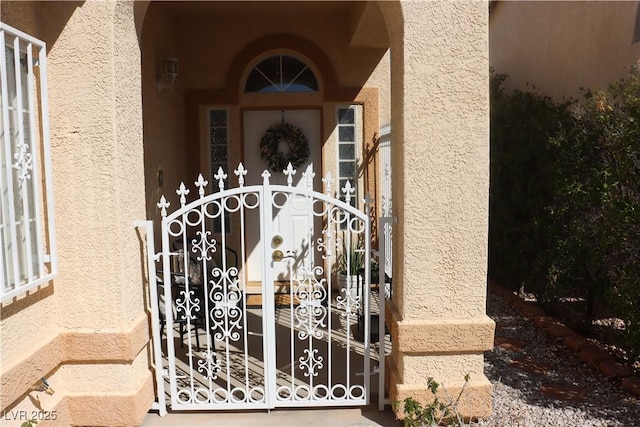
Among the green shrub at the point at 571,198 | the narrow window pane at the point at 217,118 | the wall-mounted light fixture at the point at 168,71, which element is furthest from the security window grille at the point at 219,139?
the green shrub at the point at 571,198

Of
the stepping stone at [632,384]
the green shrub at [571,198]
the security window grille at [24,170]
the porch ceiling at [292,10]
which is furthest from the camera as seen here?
the porch ceiling at [292,10]

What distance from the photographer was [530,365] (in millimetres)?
5004

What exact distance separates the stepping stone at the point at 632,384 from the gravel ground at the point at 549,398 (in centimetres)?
4

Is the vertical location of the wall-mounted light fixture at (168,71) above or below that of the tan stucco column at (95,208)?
above

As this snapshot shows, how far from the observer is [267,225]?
3.89m

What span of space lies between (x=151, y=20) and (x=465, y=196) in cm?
416

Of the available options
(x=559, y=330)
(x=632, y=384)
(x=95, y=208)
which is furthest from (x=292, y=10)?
(x=632, y=384)

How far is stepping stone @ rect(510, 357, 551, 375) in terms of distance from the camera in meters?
4.87

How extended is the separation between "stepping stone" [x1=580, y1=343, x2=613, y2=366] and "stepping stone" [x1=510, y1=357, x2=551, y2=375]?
0.36 metres

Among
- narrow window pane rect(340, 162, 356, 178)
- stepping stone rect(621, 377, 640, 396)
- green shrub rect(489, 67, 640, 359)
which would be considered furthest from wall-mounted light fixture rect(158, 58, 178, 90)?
stepping stone rect(621, 377, 640, 396)

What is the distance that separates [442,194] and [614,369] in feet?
8.10

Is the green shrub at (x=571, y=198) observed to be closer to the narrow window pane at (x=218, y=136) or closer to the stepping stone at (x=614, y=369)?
the stepping stone at (x=614, y=369)

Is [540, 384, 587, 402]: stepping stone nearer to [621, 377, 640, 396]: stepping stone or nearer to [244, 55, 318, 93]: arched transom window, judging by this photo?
[621, 377, 640, 396]: stepping stone

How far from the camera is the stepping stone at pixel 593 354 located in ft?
15.9
